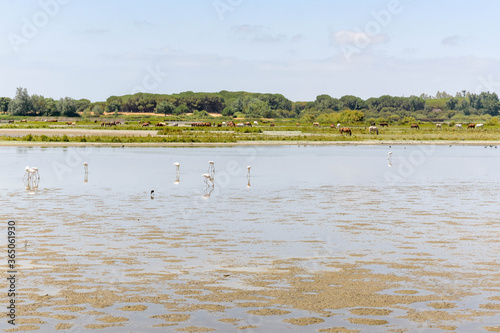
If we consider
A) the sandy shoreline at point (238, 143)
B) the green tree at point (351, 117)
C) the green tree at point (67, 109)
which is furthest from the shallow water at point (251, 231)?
the green tree at point (67, 109)

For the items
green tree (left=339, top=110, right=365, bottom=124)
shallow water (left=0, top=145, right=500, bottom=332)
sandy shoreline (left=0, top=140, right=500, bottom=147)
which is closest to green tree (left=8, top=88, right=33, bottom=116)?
green tree (left=339, top=110, right=365, bottom=124)

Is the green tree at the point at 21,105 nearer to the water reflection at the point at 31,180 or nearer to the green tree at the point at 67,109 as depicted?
the green tree at the point at 67,109

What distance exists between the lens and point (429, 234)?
16438 millimetres

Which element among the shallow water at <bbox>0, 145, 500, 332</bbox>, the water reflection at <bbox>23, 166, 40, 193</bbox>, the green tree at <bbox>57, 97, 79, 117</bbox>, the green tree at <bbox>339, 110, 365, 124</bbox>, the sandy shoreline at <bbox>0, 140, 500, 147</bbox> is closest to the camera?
the shallow water at <bbox>0, 145, 500, 332</bbox>

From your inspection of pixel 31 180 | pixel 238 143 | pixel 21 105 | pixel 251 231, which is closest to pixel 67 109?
pixel 21 105

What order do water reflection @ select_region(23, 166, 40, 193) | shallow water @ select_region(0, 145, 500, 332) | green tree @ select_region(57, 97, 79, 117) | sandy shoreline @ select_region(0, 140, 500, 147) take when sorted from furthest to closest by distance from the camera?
green tree @ select_region(57, 97, 79, 117) < sandy shoreline @ select_region(0, 140, 500, 147) < water reflection @ select_region(23, 166, 40, 193) < shallow water @ select_region(0, 145, 500, 332)

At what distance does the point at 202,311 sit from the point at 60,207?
13.0 metres

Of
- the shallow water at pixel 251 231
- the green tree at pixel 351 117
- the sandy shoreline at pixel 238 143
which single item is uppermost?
the green tree at pixel 351 117

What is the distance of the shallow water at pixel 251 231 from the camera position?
11.1 m

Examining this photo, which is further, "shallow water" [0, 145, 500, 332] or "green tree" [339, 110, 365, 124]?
→ "green tree" [339, 110, 365, 124]

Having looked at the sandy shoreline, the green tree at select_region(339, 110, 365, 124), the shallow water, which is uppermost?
the green tree at select_region(339, 110, 365, 124)

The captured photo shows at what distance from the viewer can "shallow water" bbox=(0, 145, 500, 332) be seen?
11086mm

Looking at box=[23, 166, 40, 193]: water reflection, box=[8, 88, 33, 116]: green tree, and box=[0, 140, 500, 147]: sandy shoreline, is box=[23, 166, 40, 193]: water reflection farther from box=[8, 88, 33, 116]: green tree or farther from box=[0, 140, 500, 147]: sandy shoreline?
box=[8, 88, 33, 116]: green tree

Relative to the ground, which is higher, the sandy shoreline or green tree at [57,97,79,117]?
green tree at [57,97,79,117]
